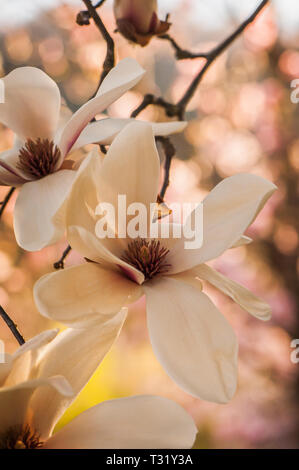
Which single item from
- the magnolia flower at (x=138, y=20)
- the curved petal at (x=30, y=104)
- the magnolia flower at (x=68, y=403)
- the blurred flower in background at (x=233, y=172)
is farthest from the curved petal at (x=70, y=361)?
the blurred flower in background at (x=233, y=172)

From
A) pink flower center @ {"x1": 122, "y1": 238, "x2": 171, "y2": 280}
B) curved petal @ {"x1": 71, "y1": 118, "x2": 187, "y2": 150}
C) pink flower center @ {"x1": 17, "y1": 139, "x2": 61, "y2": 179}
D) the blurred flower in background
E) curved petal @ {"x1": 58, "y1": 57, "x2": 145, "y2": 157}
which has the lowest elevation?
the blurred flower in background

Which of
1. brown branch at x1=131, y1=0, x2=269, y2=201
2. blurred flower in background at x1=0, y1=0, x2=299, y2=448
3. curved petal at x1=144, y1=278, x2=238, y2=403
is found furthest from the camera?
blurred flower in background at x1=0, y1=0, x2=299, y2=448

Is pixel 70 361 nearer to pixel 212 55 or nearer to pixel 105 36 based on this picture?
pixel 105 36

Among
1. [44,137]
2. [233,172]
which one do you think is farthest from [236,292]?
[233,172]

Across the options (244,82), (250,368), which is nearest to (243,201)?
(250,368)

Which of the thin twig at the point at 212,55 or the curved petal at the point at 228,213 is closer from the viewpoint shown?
the curved petal at the point at 228,213

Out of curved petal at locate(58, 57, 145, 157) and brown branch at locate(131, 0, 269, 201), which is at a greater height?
curved petal at locate(58, 57, 145, 157)

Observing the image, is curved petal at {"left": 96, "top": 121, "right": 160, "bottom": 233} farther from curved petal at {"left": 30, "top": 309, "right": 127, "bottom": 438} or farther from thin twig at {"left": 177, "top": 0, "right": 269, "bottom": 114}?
thin twig at {"left": 177, "top": 0, "right": 269, "bottom": 114}

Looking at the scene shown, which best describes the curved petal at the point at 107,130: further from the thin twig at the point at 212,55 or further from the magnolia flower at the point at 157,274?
the thin twig at the point at 212,55

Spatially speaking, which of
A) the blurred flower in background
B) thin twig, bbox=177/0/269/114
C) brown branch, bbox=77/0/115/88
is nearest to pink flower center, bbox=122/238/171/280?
brown branch, bbox=77/0/115/88
